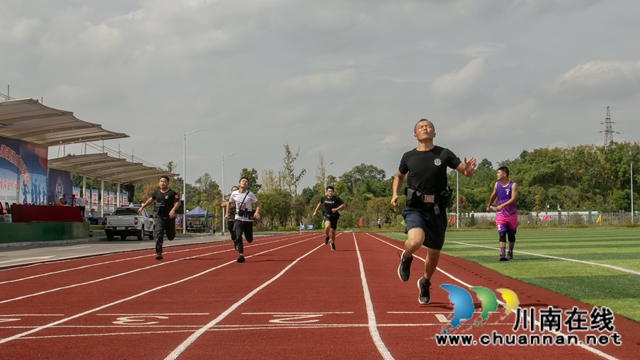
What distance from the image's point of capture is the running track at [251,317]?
5527 millimetres

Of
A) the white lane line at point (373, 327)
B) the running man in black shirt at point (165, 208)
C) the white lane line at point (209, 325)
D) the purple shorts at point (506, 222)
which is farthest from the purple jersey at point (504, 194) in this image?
the running man in black shirt at point (165, 208)

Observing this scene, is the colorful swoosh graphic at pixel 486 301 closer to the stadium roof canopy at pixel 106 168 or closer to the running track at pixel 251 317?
the running track at pixel 251 317

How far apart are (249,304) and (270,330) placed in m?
1.88

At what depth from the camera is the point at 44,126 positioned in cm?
3142

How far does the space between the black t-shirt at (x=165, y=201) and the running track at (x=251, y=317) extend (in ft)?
9.96

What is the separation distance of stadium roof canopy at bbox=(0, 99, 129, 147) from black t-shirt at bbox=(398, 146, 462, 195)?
73.0 feet

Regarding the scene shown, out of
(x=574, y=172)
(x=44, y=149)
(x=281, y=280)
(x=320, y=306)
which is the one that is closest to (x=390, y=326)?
(x=320, y=306)

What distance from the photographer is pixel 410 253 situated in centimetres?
747

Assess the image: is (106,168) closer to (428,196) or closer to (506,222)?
(506,222)

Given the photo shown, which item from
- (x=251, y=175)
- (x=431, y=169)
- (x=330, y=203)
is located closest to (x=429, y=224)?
(x=431, y=169)

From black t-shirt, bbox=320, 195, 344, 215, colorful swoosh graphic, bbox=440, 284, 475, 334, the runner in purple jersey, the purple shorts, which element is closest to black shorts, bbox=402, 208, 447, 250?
colorful swoosh graphic, bbox=440, 284, 475, 334

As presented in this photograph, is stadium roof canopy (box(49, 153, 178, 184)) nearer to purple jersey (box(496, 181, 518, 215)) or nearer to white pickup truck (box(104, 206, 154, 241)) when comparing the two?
white pickup truck (box(104, 206, 154, 241))

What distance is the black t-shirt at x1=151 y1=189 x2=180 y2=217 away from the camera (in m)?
15.8

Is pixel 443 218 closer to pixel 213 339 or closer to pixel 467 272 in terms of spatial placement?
pixel 213 339
